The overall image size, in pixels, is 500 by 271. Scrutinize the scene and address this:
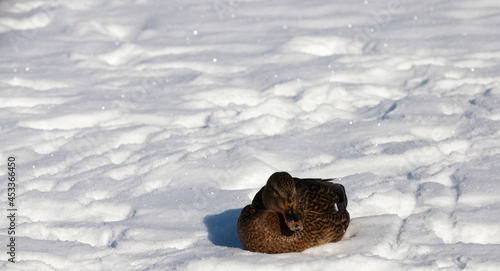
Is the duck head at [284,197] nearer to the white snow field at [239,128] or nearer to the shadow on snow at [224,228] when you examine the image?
the white snow field at [239,128]

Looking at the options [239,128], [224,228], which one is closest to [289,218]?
[224,228]

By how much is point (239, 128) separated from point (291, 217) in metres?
2.32

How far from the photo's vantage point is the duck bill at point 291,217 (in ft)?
10.3

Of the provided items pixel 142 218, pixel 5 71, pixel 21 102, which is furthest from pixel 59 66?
pixel 142 218

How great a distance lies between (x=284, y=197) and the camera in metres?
3.19

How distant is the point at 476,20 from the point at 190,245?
212 inches

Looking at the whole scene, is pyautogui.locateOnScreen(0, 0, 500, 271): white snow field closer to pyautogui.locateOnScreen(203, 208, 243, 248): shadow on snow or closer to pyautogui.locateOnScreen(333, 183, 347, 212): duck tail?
pyautogui.locateOnScreen(203, 208, 243, 248): shadow on snow

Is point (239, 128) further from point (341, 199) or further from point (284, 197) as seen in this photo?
point (284, 197)

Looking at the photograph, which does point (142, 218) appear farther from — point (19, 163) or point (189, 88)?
point (189, 88)

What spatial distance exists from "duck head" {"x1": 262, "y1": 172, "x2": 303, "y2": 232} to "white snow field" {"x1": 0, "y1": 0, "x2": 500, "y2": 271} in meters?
0.23

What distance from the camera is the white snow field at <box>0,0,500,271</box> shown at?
3.53 meters

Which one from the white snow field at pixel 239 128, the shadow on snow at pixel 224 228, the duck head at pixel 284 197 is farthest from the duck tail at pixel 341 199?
the shadow on snow at pixel 224 228

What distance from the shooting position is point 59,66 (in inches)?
287

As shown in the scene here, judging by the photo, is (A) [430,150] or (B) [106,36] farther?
(B) [106,36]
